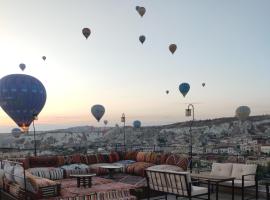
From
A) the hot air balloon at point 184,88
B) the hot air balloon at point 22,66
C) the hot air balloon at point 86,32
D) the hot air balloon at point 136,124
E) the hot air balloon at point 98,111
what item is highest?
the hot air balloon at point 86,32

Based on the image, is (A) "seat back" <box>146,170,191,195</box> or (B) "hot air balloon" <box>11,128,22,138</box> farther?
(B) "hot air balloon" <box>11,128,22,138</box>

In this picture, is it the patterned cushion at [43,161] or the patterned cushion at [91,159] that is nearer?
the patterned cushion at [43,161]

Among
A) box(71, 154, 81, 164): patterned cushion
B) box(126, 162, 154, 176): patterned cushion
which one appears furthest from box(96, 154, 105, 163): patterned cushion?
box(126, 162, 154, 176): patterned cushion

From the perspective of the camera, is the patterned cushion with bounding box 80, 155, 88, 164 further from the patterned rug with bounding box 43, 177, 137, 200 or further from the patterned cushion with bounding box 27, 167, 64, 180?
the patterned rug with bounding box 43, 177, 137, 200

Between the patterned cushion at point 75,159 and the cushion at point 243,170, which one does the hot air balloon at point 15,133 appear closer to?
the patterned cushion at point 75,159

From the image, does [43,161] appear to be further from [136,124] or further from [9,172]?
[136,124]

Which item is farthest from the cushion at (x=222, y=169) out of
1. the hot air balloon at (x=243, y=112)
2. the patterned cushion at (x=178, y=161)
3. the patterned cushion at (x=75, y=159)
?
the hot air balloon at (x=243, y=112)

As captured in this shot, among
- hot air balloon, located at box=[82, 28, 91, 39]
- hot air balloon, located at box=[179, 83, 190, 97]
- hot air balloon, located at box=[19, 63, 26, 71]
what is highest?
hot air balloon, located at box=[82, 28, 91, 39]
